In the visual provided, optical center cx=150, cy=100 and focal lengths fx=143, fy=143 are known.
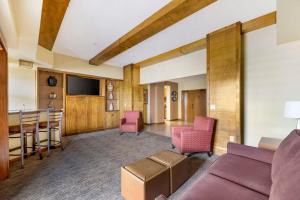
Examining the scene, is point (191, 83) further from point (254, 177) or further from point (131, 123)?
point (254, 177)

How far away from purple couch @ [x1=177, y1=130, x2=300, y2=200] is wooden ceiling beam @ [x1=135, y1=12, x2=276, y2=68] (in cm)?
239

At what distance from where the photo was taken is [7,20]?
1.96m

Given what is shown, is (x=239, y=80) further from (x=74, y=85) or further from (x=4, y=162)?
(x=74, y=85)

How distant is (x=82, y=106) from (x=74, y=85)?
82cm

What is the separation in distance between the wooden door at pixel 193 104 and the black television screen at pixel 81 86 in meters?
5.06

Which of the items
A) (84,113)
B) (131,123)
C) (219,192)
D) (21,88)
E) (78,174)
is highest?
(21,88)

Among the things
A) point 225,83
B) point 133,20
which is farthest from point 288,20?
point 133,20

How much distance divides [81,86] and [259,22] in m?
5.48

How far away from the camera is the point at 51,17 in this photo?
2.62m

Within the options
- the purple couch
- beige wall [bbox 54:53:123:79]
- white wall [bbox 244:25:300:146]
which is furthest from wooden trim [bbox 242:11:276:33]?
beige wall [bbox 54:53:123:79]

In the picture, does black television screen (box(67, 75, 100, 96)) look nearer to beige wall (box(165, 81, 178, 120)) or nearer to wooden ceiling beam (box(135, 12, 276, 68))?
wooden ceiling beam (box(135, 12, 276, 68))

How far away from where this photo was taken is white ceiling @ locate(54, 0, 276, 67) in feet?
7.89

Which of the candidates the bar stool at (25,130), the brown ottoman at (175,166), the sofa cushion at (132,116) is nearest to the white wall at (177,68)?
the sofa cushion at (132,116)

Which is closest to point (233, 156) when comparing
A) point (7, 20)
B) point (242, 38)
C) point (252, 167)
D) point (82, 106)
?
point (252, 167)
